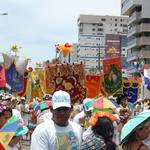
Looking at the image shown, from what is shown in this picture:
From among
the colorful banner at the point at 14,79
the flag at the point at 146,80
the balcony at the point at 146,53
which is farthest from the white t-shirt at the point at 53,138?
the balcony at the point at 146,53

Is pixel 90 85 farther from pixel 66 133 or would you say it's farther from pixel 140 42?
pixel 140 42

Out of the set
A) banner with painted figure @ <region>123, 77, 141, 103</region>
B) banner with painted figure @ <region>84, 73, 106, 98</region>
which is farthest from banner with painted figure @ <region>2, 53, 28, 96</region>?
banner with painted figure @ <region>123, 77, 141, 103</region>

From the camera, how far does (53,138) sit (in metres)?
5.61

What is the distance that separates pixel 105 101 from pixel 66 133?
3.33 metres

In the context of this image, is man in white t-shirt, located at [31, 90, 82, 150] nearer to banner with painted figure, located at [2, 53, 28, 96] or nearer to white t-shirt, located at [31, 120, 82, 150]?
white t-shirt, located at [31, 120, 82, 150]

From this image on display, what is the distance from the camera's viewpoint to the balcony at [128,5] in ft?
271

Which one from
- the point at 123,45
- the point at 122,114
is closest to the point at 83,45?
the point at 123,45

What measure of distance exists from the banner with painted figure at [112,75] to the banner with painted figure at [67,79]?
2.64m

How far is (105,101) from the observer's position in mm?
8984

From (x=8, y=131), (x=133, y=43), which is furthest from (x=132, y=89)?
(x=133, y=43)

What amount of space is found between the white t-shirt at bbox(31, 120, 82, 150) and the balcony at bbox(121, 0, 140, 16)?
7769cm

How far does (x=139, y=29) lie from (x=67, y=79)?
67350 mm

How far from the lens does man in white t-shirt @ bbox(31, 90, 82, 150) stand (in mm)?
5582

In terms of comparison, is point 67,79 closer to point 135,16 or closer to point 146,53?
point 146,53
